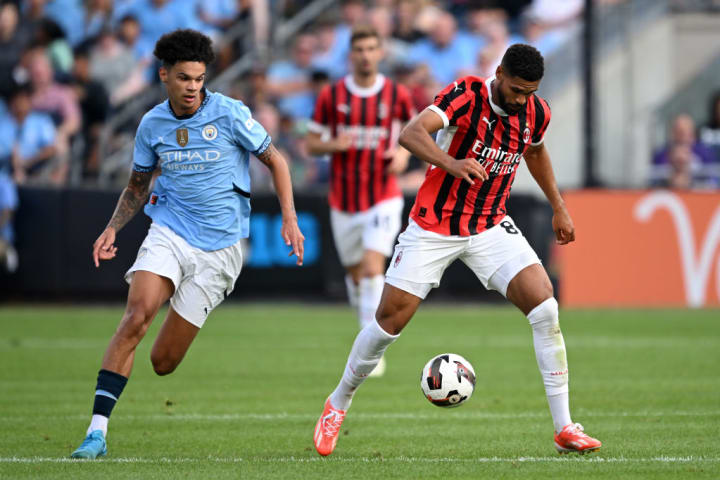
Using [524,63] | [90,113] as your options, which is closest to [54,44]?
[90,113]

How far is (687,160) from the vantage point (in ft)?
60.8

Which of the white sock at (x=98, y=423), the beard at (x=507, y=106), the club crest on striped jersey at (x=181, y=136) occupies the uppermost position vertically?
the beard at (x=507, y=106)

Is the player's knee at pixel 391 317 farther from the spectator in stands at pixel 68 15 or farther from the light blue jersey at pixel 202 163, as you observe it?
the spectator in stands at pixel 68 15

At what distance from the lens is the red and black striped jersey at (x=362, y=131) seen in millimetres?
11312

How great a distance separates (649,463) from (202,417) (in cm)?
332

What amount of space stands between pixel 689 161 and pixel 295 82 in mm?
6659

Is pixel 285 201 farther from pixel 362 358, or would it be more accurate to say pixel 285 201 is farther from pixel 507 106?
pixel 507 106

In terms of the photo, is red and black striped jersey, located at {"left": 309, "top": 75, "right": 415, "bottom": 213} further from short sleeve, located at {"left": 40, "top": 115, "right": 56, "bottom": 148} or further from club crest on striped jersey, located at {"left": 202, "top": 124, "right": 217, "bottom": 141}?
short sleeve, located at {"left": 40, "top": 115, "right": 56, "bottom": 148}

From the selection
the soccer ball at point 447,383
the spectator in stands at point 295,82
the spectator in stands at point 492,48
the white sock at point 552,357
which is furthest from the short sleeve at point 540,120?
the spectator in stands at point 295,82

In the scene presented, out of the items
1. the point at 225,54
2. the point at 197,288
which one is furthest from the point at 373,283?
the point at 225,54

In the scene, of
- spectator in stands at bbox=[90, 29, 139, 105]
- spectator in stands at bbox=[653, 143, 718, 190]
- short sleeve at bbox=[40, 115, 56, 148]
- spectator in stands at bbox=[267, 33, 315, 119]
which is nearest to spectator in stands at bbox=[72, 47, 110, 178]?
spectator in stands at bbox=[90, 29, 139, 105]

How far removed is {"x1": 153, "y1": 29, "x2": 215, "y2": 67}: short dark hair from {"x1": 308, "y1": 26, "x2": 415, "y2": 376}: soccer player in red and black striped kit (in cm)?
425

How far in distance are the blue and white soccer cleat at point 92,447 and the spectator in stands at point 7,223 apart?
36.8ft

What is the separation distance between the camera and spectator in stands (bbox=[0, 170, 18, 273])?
17.2 m
